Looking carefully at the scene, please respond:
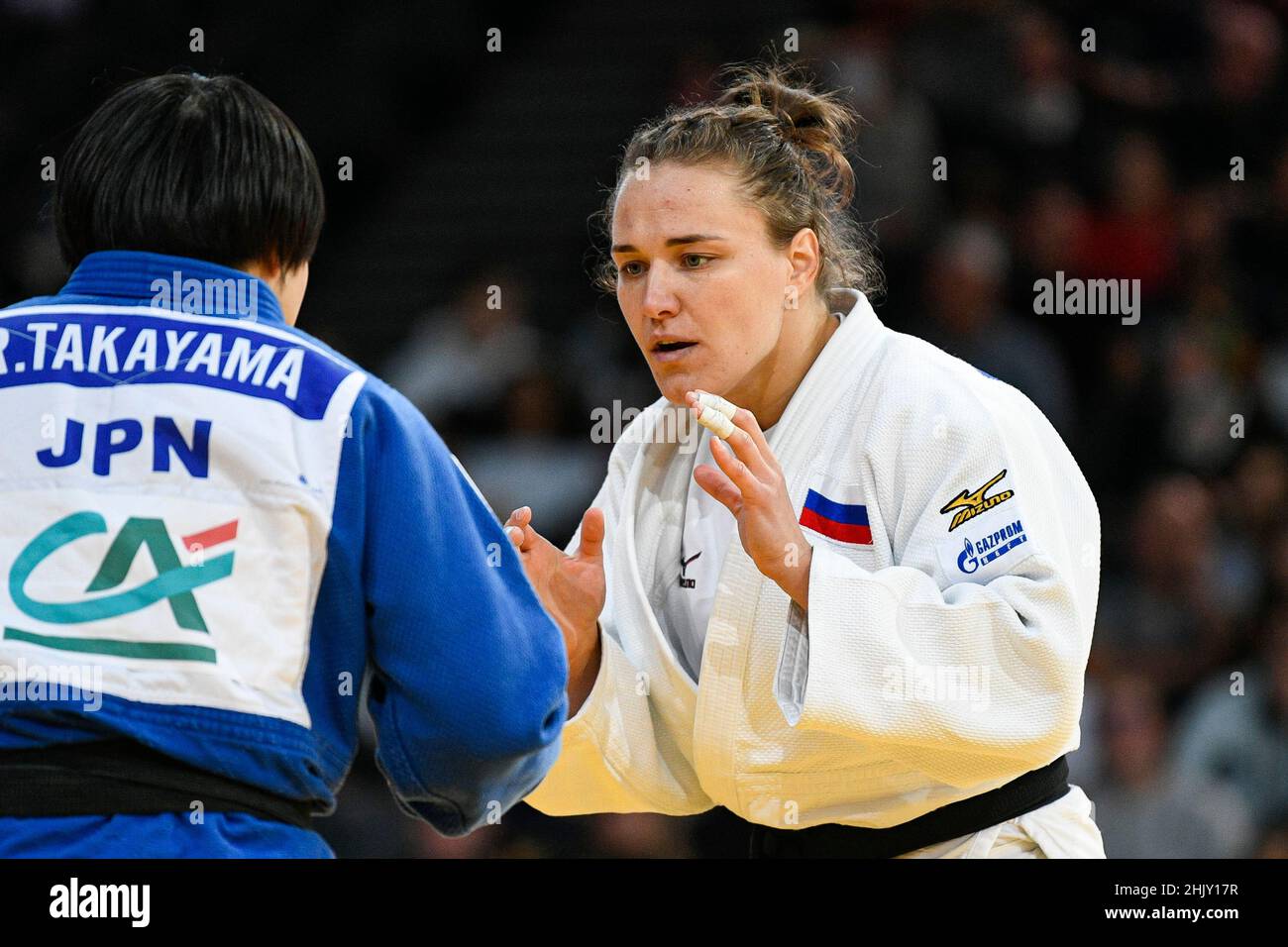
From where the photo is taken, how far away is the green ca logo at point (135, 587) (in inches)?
75.2

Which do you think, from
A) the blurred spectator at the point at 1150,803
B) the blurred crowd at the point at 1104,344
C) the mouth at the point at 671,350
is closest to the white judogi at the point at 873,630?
the mouth at the point at 671,350

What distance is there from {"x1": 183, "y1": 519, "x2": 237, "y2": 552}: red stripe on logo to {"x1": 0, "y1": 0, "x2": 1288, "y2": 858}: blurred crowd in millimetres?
3555

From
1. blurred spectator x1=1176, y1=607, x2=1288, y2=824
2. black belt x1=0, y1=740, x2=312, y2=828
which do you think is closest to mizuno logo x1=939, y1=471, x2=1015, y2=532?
black belt x1=0, y1=740, x2=312, y2=828

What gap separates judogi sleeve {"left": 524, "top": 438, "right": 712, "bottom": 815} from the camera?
3.24 meters

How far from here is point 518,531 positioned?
3107 millimetres

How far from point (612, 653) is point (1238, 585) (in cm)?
337

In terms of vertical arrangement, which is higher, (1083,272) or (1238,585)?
(1083,272)

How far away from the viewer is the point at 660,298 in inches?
124

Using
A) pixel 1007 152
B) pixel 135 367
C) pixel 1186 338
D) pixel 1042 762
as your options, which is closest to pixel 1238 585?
pixel 1186 338

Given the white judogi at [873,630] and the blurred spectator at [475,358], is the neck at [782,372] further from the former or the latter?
the blurred spectator at [475,358]

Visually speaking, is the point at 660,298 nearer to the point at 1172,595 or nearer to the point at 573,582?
the point at 573,582

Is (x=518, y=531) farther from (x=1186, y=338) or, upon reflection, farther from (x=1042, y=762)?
(x=1186, y=338)

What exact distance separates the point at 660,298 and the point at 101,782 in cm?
161

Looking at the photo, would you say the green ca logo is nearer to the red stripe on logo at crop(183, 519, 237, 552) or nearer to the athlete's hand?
the red stripe on logo at crop(183, 519, 237, 552)
